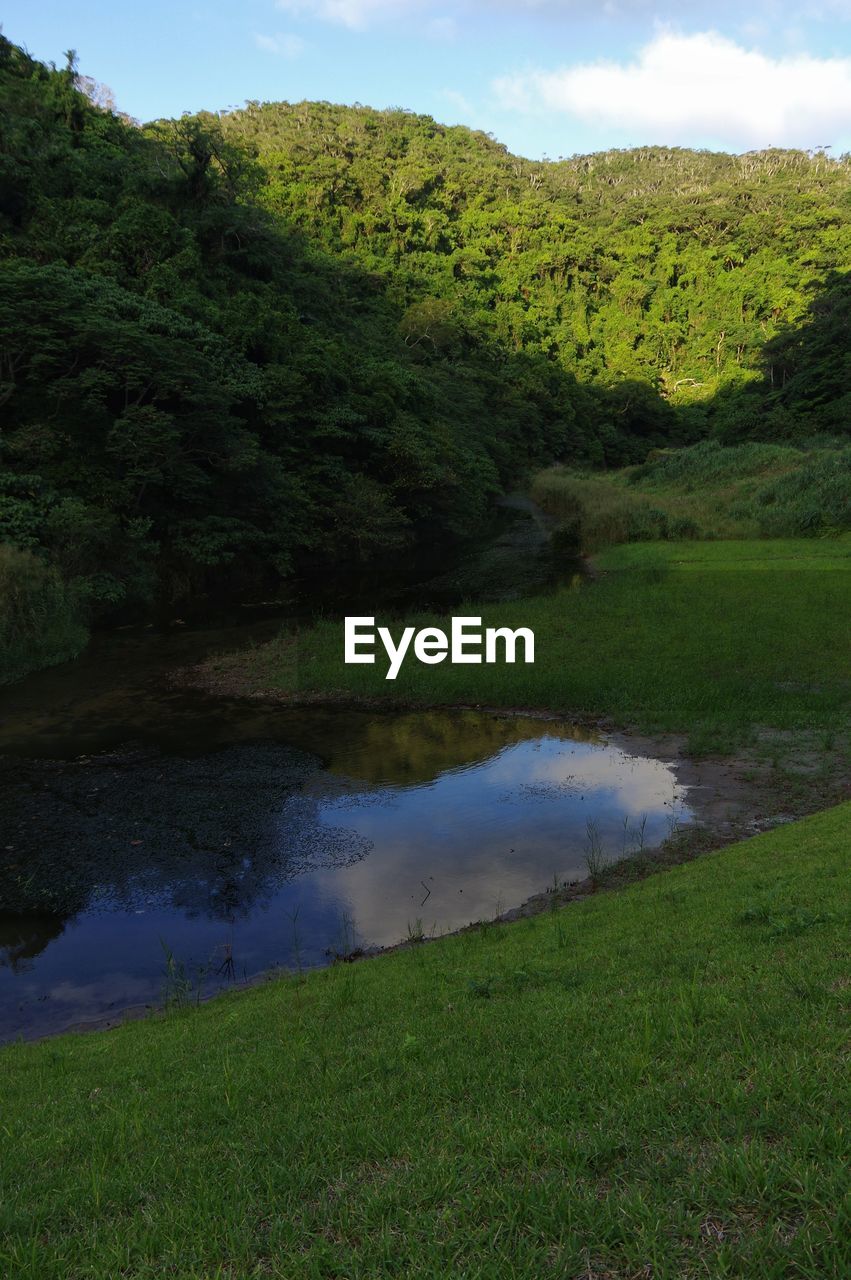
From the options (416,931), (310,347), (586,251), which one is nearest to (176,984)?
(416,931)

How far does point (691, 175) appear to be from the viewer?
194750 millimetres

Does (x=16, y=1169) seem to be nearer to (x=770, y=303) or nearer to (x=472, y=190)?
Result: (x=770, y=303)

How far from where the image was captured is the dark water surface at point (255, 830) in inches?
486

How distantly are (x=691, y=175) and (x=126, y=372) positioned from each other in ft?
668

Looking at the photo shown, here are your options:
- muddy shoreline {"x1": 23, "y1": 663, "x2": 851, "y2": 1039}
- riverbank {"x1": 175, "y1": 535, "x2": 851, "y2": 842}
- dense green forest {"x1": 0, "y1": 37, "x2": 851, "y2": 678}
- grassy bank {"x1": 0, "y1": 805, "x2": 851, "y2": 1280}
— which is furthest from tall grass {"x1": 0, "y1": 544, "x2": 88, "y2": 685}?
grassy bank {"x1": 0, "y1": 805, "x2": 851, "y2": 1280}

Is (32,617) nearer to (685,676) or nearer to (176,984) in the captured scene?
(176,984)

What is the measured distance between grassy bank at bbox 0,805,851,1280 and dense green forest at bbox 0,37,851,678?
23.9 metres

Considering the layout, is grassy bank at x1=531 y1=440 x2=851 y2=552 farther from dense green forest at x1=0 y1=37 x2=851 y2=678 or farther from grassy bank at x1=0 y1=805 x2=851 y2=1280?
grassy bank at x1=0 y1=805 x2=851 y2=1280

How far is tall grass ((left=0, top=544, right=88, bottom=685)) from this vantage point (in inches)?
1058

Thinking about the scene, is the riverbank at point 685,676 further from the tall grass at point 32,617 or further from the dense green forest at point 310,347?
the dense green forest at point 310,347

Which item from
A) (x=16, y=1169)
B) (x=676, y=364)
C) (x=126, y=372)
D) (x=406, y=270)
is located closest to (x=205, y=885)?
(x=16, y=1169)

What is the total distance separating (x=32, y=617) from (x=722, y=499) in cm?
4448

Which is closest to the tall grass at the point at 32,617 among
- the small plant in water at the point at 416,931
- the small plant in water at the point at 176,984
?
the small plant in water at the point at 176,984

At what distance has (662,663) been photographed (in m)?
24.4
